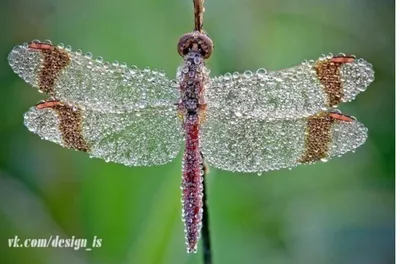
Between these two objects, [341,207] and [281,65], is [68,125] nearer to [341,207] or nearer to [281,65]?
[281,65]

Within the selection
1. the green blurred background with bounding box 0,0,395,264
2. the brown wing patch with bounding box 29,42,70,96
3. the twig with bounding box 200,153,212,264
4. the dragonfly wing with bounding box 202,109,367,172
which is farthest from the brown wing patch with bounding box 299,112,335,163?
the brown wing patch with bounding box 29,42,70,96

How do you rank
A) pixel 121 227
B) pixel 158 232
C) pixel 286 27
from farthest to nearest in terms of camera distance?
pixel 286 27 < pixel 121 227 < pixel 158 232

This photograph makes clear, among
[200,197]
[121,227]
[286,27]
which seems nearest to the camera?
[200,197]

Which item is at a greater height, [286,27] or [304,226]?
[286,27]

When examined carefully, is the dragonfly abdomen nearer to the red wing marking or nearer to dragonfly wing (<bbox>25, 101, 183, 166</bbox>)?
dragonfly wing (<bbox>25, 101, 183, 166</bbox>)

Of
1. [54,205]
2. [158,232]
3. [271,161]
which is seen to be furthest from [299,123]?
[54,205]
